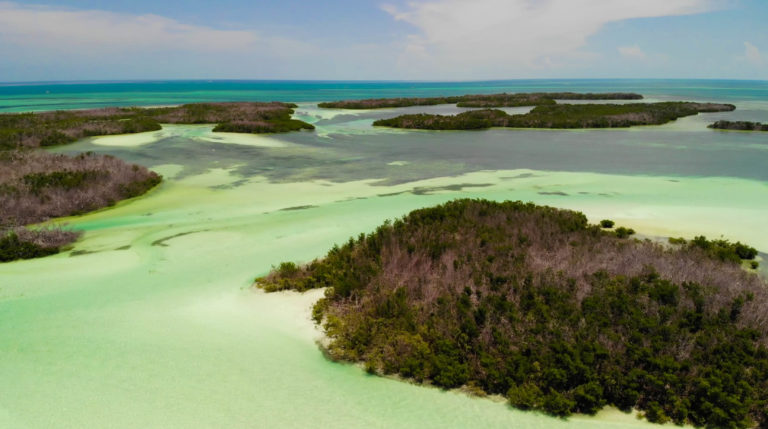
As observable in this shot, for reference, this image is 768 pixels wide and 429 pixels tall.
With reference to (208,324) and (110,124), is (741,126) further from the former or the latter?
(110,124)

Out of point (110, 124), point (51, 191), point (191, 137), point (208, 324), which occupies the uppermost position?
point (110, 124)

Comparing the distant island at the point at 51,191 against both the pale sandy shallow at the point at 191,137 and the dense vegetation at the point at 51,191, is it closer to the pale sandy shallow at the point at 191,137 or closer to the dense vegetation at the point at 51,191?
the dense vegetation at the point at 51,191

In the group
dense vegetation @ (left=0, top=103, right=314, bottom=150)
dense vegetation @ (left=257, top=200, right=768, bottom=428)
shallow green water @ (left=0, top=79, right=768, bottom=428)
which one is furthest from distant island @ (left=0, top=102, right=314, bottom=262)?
dense vegetation @ (left=257, top=200, right=768, bottom=428)

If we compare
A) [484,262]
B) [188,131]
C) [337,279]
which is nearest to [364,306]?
[337,279]

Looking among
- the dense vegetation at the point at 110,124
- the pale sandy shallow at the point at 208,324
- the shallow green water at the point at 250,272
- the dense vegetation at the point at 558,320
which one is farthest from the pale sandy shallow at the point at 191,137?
the dense vegetation at the point at 558,320

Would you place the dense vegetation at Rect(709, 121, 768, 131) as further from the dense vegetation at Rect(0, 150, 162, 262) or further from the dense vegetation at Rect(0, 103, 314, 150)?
the dense vegetation at Rect(0, 150, 162, 262)

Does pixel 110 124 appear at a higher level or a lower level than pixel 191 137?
higher

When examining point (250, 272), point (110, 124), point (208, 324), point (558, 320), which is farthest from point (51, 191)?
point (110, 124)
